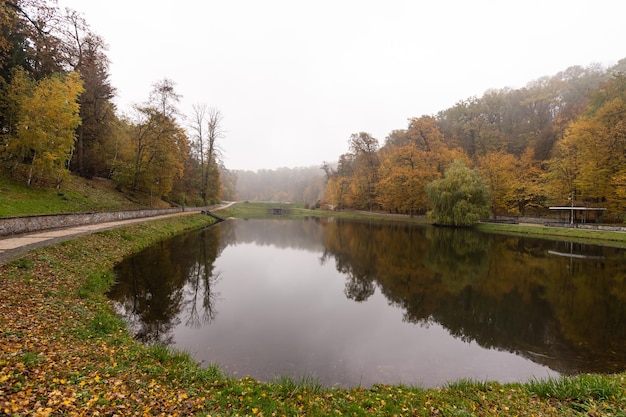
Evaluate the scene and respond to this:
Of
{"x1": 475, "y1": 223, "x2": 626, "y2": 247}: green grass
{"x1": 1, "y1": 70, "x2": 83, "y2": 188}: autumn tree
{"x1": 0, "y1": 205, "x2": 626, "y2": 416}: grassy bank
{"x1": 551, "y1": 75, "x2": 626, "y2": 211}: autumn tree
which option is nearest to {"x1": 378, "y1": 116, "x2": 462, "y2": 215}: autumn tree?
{"x1": 475, "y1": 223, "x2": 626, "y2": 247}: green grass

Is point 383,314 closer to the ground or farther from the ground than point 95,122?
closer to the ground

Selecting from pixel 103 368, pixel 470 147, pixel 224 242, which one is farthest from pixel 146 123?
pixel 470 147

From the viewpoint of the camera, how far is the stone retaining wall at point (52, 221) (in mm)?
13875

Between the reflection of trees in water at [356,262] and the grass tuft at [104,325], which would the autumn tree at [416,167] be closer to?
the reflection of trees in water at [356,262]

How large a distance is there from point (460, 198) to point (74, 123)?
44046 mm

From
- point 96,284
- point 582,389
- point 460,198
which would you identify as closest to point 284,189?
point 460,198

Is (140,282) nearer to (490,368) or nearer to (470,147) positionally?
(490,368)

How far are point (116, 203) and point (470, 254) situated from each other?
3416 cm

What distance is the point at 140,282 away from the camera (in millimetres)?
13297

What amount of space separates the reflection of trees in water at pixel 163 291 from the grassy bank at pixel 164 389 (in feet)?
4.86

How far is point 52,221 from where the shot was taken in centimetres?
1714

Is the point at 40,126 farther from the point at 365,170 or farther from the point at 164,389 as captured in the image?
the point at 365,170

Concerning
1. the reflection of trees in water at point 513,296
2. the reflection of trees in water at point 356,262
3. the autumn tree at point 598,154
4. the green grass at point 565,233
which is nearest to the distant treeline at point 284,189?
the green grass at point 565,233

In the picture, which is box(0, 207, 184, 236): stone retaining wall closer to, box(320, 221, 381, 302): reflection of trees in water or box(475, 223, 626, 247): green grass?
box(320, 221, 381, 302): reflection of trees in water
